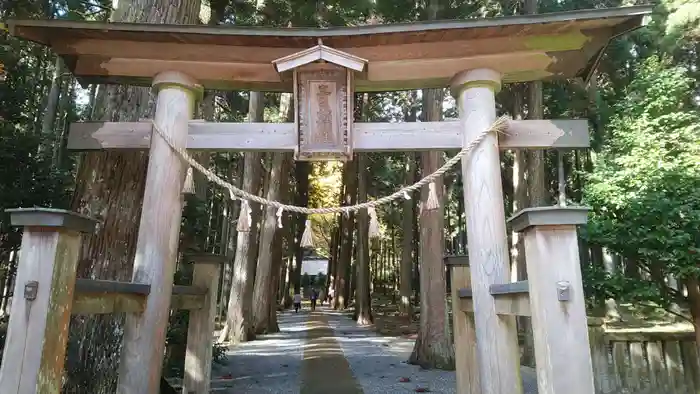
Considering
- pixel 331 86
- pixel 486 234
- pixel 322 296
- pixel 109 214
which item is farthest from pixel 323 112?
pixel 322 296

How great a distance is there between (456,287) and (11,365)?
12.2ft

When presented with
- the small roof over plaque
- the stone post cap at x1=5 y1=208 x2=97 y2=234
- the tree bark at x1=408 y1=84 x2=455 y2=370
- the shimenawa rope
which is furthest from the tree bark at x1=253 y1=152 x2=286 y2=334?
the stone post cap at x1=5 y1=208 x2=97 y2=234

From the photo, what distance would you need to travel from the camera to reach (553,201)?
1825cm

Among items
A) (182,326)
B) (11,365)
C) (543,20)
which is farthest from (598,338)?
(11,365)

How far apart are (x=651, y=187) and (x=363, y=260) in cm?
1148

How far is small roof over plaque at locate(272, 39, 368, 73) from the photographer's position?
4191mm

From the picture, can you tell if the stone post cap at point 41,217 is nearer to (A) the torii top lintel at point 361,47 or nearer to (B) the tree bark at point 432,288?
(A) the torii top lintel at point 361,47

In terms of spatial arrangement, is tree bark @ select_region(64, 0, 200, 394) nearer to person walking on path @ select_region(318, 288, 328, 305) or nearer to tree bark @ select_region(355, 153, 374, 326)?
tree bark @ select_region(355, 153, 374, 326)

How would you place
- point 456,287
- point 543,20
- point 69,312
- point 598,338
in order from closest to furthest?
point 69,312 → point 543,20 → point 456,287 → point 598,338

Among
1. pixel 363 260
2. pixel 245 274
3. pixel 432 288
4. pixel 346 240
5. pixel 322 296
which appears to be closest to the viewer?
pixel 432 288

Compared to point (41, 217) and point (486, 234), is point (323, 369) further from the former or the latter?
point (41, 217)

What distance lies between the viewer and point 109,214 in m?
4.79

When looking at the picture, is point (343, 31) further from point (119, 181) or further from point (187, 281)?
point (187, 281)

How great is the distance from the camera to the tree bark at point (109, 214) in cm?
450
